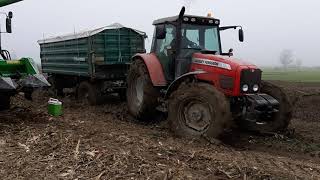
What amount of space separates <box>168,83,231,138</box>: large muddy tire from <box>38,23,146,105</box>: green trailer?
15.0 ft

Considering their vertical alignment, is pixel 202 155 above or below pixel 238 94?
below

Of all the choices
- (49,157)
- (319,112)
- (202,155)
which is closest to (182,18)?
(202,155)

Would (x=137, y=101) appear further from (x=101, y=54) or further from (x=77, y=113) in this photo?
(x=101, y=54)

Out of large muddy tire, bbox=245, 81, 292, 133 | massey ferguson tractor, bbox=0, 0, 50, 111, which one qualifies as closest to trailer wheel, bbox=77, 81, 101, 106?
massey ferguson tractor, bbox=0, 0, 50, 111

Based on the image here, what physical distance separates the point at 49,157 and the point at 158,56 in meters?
4.41

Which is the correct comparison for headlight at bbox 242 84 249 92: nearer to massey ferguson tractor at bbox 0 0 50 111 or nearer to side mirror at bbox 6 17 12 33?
massey ferguson tractor at bbox 0 0 50 111

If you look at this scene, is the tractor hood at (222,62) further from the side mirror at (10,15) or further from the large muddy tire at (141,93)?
the side mirror at (10,15)

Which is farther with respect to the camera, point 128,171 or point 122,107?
point 122,107

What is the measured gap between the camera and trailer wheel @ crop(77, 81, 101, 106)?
13.3 meters

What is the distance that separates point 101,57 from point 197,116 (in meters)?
5.23

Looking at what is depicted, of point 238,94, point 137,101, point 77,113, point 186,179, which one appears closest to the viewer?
point 186,179

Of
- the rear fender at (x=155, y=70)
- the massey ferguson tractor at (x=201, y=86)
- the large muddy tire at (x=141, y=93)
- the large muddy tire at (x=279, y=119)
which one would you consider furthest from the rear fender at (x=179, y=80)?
the large muddy tire at (x=279, y=119)

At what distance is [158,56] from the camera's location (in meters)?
10.2

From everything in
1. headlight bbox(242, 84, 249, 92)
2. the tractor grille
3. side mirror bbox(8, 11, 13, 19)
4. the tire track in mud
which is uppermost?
side mirror bbox(8, 11, 13, 19)
